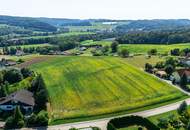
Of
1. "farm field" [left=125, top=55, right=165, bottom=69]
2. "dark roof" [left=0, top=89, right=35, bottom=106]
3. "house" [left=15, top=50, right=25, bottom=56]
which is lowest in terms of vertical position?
"house" [left=15, top=50, right=25, bottom=56]

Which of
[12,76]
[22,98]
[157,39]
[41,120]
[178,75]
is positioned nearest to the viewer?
[41,120]

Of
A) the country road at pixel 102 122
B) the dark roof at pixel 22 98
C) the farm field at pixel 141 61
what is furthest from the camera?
the farm field at pixel 141 61

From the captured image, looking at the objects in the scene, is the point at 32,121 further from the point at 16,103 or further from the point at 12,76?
the point at 12,76

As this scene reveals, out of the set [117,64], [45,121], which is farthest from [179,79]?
[45,121]

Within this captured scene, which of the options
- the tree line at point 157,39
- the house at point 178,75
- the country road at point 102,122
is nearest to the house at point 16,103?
the country road at point 102,122

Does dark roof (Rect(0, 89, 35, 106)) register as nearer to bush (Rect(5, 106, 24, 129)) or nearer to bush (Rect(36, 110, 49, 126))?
bush (Rect(5, 106, 24, 129))

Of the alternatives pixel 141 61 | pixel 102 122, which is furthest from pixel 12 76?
pixel 141 61

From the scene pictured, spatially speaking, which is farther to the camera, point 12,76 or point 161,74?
point 161,74

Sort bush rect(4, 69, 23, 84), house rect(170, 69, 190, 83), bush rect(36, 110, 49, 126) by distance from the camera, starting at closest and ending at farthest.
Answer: bush rect(36, 110, 49, 126) < house rect(170, 69, 190, 83) < bush rect(4, 69, 23, 84)

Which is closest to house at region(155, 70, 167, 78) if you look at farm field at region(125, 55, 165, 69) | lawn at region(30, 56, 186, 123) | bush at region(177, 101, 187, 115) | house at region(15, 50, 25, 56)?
lawn at region(30, 56, 186, 123)

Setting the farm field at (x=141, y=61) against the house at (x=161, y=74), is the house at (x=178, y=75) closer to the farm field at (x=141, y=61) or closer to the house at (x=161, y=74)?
the house at (x=161, y=74)
